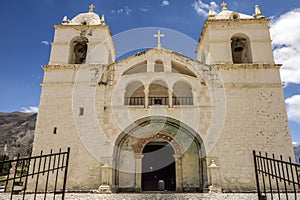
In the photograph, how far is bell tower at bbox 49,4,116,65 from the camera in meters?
12.9

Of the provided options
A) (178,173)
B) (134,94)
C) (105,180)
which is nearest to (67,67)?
(134,94)

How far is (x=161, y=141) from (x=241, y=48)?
7.22m

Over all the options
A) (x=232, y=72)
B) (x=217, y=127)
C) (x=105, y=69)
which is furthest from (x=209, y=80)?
(x=105, y=69)

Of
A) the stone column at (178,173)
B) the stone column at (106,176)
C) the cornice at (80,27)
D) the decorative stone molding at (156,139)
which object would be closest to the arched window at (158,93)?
the decorative stone molding at (156,139)

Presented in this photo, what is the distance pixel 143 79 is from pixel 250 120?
556cm

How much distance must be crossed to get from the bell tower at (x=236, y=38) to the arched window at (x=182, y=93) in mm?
1889

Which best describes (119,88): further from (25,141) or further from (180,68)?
(25,141)

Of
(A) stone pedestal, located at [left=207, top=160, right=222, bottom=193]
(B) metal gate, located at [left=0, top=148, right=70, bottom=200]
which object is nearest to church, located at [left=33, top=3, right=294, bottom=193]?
(A) stone pedestal, located at [left=207, top=160, right=222, bottom=193]

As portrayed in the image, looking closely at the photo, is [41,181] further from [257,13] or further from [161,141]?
[257,13]

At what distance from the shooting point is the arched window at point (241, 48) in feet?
43.5

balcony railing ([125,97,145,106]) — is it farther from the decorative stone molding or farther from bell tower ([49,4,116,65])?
bell tower ([49,4,116,65])

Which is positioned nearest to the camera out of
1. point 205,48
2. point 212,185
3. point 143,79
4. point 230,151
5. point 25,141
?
point 212,185

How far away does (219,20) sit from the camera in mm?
13305

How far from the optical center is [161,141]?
12336mm
